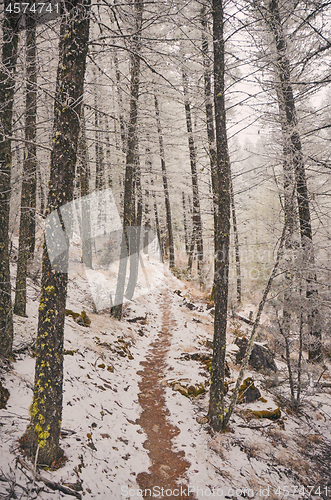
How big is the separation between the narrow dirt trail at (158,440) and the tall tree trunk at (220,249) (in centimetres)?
89

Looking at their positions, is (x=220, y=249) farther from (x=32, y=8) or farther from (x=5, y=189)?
(x=32, y=8)

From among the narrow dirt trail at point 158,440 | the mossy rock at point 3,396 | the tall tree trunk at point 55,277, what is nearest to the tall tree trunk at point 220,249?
the narrow dirt trail at point 158,440

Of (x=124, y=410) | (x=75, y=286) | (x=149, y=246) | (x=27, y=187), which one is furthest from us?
(x=149, y=246)

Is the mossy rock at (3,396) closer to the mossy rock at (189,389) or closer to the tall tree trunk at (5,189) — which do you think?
the tall tree trunk at (5,189)

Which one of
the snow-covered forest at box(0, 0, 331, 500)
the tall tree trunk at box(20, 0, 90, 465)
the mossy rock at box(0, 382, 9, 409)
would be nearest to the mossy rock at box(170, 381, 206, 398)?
the snow-covered forest at box(0, 0, 331, 500)

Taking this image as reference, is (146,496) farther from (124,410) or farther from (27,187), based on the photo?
(27,187)

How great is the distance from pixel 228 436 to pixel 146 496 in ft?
5.90

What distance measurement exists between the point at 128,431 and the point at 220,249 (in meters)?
3.46

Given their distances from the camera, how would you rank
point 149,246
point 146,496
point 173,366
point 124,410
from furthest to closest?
point 149,246, point 173,366, point 124,410, point 146,496

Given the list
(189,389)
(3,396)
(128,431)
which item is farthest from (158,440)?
(3,396)

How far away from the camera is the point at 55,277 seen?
9.58ft

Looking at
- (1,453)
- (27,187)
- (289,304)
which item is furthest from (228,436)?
(27,187)

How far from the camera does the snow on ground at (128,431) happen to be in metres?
3.16

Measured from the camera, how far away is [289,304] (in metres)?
5.61
